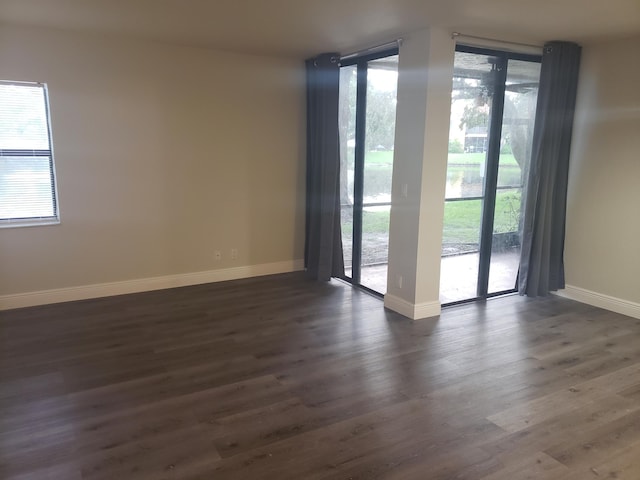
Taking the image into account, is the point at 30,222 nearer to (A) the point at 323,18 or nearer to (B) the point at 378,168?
(A) the point at 323,18

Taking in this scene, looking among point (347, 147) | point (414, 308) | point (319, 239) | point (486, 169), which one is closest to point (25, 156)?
point (319, 239)

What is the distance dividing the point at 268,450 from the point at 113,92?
3586mm

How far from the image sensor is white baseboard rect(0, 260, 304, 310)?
4.34 m

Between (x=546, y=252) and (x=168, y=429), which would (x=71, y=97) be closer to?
(x=168, y=429)

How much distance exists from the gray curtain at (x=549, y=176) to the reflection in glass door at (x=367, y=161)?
1383 mm

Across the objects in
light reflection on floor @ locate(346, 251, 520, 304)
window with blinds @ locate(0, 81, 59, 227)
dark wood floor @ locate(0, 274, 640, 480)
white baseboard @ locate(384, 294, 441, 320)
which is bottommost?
dark wood floor @ locate(0, 274, 640, 480)

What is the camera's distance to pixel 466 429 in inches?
101

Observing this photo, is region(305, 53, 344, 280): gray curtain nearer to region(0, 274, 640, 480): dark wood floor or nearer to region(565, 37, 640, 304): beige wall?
region(0, 274, 640, 480): dark wood floor

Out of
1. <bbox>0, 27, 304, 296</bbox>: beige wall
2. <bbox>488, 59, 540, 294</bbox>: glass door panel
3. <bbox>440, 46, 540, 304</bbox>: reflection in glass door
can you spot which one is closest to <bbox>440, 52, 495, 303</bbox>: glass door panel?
<bbox>440, 46, 540, 304</bbox>: reflection in glass door

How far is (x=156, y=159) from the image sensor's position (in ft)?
15.6

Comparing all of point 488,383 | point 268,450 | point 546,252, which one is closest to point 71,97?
point 268,450

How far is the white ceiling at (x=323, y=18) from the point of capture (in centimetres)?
318

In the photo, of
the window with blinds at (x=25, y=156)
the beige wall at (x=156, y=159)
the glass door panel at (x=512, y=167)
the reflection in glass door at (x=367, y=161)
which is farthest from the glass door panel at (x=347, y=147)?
the window with blinds at (x=25, y=156)

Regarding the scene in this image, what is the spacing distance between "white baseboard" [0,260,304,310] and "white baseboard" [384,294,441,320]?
171 centimetres
